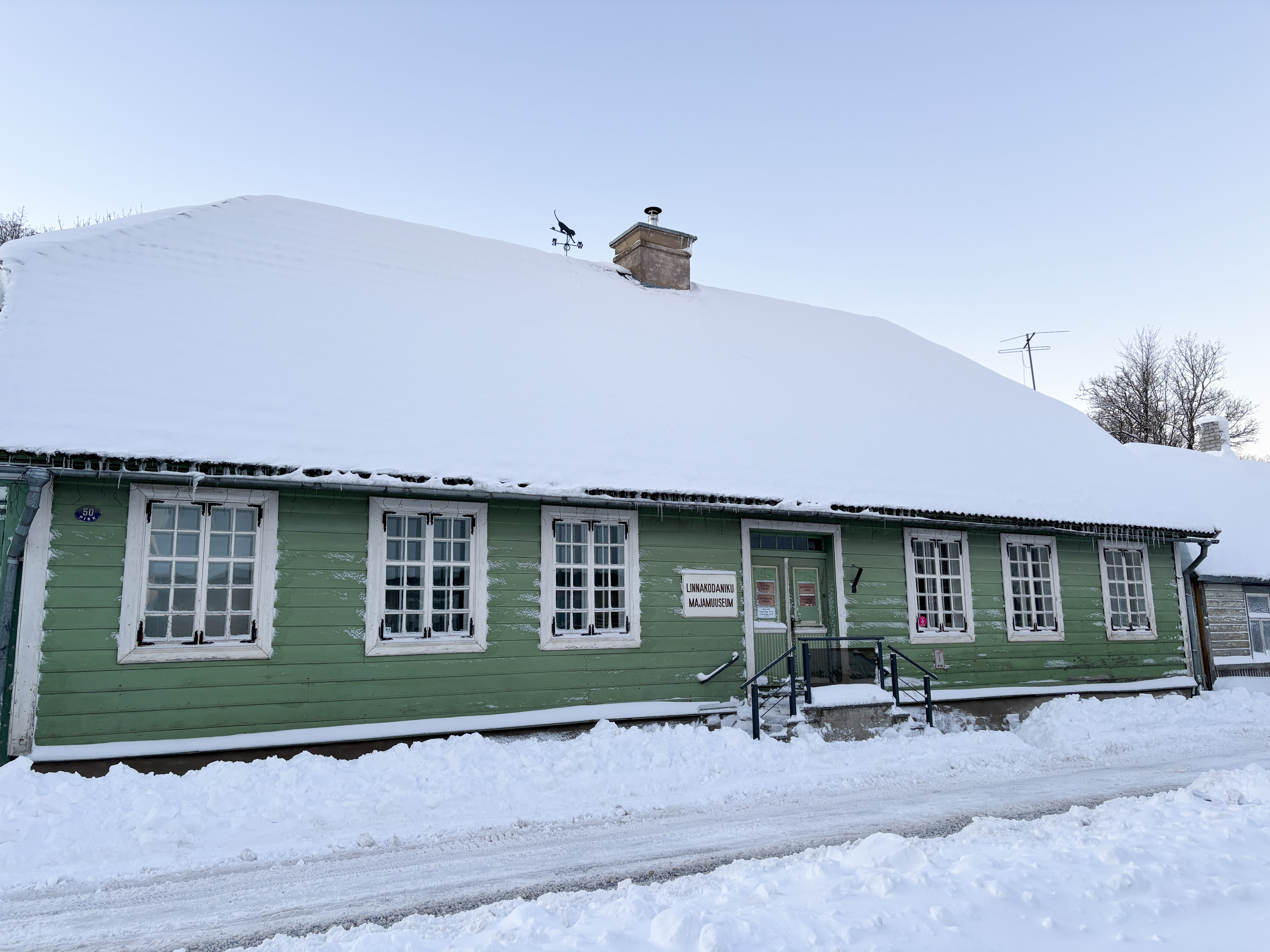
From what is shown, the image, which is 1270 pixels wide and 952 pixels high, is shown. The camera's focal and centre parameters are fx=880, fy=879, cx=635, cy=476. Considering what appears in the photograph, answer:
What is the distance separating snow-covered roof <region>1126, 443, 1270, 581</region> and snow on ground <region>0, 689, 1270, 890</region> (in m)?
8.16

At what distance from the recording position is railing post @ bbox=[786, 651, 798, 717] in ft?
37.0

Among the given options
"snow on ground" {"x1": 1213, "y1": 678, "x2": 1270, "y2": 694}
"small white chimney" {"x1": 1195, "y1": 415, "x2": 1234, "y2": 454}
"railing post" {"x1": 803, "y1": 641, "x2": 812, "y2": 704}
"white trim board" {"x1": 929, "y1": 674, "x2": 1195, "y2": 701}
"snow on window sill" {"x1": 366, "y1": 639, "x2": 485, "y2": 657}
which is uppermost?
"small white chimney" {"x1": 1195, "y1": 415, "x2": 1234, "y2": 454}

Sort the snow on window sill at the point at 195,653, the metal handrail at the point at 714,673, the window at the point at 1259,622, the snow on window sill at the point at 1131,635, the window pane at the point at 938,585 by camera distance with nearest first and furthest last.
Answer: the snow on window sill at the point at 195,653 < the metal handrail at the point at 714,673 < the window pane at the point at 938,585 < the snow on window sill at the point at 1131,635 < the window at the point at 1259,622

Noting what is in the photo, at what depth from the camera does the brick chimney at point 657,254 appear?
17281mm

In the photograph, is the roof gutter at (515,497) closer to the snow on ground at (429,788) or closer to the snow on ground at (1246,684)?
the snow on ground at (429,788)

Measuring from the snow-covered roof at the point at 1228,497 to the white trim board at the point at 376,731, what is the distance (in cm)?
1336

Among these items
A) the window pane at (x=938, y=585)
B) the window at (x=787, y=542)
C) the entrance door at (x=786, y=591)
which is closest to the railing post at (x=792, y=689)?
the entrance door at (x=786, y=591)

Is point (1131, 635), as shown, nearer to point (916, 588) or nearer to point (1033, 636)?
point (1033, 636)

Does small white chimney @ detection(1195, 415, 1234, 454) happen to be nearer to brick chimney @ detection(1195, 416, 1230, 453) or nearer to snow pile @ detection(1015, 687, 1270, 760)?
brick chimney @ detection(1195, 416, 1230, 453)

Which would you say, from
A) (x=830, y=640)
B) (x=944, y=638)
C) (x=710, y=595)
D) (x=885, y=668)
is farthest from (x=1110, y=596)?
(x=710, y=595)

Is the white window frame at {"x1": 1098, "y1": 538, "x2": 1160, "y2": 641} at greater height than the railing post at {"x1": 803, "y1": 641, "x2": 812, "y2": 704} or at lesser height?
greater

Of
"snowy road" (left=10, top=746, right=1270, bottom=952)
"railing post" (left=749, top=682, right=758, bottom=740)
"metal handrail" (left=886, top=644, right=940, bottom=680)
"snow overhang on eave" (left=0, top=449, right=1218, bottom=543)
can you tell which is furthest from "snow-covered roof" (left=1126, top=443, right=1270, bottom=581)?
"railing post" (left=749, top=682, right=758, bottom=740)

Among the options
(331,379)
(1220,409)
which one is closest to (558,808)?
(331,379)

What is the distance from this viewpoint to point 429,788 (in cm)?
840
